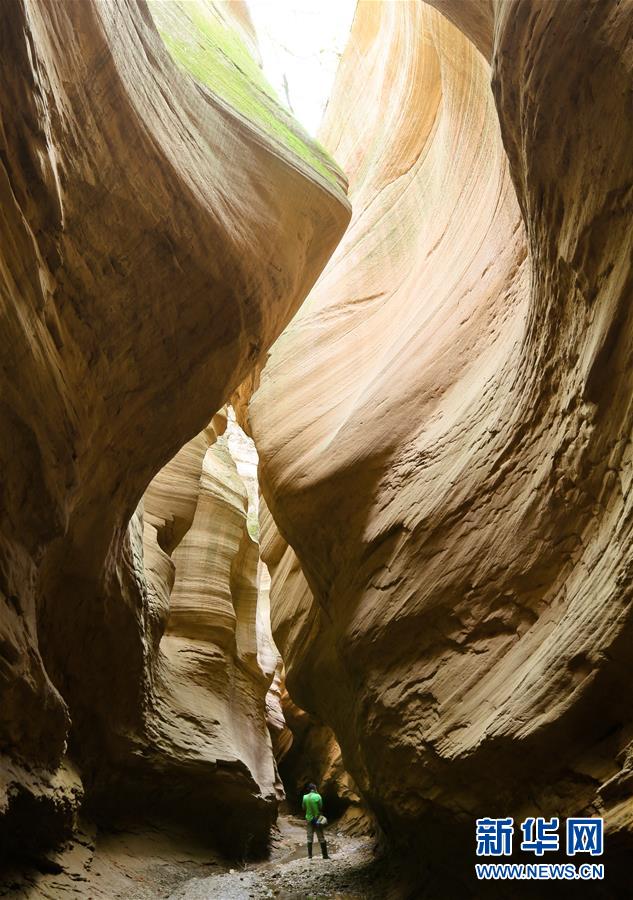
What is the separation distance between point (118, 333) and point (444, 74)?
7.17 meters

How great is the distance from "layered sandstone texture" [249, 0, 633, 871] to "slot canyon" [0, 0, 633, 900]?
3cm

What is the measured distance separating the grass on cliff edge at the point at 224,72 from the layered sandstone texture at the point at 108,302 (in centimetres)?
4

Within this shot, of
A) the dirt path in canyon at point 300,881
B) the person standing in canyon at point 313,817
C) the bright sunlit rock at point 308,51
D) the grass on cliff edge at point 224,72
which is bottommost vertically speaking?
the dirt path in canyon at point 300,881

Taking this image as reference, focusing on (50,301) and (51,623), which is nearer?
(50,301)

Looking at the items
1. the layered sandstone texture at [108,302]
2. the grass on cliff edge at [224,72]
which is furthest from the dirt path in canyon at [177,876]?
the grass on cliff edge at [224,72]

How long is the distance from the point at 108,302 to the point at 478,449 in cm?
324

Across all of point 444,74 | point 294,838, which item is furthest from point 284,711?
point 444,74

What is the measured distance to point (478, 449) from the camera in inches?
257

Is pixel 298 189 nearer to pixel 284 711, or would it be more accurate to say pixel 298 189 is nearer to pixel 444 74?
pixel 444 74

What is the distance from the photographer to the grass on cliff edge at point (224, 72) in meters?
6.86

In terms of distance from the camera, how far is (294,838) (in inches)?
555

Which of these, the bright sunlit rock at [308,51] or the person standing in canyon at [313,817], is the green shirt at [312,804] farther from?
the bright sunlit rock at [308,51]

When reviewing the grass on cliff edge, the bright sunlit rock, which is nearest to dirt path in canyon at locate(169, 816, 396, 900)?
the grass on cliff edge

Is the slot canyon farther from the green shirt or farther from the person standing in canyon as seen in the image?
the green shirt
